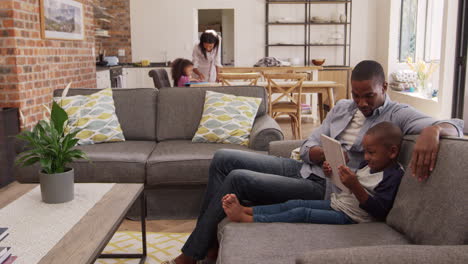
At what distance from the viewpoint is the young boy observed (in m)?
1.73

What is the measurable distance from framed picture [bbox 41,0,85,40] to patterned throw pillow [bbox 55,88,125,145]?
1619 millimetres

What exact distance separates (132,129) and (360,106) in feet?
6.36

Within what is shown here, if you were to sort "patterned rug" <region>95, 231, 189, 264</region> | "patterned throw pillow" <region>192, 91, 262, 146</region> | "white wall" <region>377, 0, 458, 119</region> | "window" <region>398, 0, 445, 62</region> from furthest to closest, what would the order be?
"window" <region>398, 0, 445, 62</region> → "white wall" <region>377, 0, 458, 119</region> → "patterned throw pillow" <region>192, 91, 262, 146</region> → "patterned rug" <region>95, 231, 189, 264</region>

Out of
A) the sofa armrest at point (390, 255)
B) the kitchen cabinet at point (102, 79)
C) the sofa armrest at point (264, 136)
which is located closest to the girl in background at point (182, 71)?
the kitchen cabinet at point (102, 79)

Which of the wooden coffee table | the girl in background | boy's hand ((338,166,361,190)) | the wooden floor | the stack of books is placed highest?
the girl in background

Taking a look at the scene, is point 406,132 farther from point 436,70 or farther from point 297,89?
point 436,70

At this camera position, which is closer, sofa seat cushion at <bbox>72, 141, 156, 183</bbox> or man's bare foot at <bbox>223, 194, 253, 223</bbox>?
man's bare foot at <bbox>223, 194, 253, 223</bbox>

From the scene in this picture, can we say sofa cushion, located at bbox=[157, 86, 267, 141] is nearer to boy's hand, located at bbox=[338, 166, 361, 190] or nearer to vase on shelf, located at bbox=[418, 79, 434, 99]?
boy's hand, located at bbox=[338, 166, 361, 190]

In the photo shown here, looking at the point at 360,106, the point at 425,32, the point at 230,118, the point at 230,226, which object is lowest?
the point at 230,226

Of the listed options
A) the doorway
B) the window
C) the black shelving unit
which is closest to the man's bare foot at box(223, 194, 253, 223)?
the window

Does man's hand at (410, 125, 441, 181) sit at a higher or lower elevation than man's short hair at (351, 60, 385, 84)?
lower

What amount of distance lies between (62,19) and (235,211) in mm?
4101

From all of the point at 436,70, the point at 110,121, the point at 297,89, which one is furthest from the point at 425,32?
the point at 110,121

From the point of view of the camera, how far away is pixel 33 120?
14.1 ft
